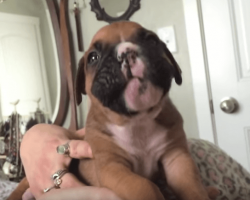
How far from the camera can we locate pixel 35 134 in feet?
1.36

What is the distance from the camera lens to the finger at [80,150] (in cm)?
35

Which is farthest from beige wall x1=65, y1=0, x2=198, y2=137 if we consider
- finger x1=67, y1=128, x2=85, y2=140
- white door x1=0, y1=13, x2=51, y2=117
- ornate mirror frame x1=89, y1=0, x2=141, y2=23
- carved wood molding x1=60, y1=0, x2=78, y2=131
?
finger x1=67, y1=128, x2=85, y2=140

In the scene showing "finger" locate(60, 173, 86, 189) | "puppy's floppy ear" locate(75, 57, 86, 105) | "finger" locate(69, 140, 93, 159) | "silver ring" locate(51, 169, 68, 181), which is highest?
"puppy's floppy ear" locate(75, 57, 86, 105)

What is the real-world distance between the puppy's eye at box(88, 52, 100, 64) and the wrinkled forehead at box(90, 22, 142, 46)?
0.01 meters

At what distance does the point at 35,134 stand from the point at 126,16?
0.90 metres

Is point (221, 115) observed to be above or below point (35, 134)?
below

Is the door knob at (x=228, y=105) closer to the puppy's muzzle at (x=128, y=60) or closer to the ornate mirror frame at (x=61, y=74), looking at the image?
the ornate mirror frame at (x=61, y=74)

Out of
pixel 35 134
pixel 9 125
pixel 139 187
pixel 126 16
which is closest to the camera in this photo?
pixel 139 187

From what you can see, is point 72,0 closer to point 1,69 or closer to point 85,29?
point 85,29

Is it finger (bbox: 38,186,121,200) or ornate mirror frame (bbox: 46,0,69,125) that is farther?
ornate mirror frame (bbox: 46,0,69,125)

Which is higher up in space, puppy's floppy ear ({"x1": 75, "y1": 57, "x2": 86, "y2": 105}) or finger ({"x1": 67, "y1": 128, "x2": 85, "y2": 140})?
puppy's floppy ear ({"x1": 75, "y1": 57, "x2": 86, "y2": 105})

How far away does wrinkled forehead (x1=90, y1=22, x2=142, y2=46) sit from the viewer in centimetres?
31

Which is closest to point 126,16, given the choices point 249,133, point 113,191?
point 249,133

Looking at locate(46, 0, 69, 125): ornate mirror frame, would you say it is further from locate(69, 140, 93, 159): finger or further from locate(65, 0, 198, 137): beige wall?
locate(69, 140, 93, 159): finger
